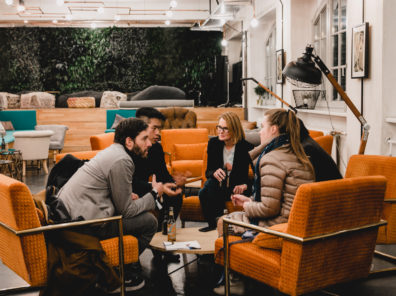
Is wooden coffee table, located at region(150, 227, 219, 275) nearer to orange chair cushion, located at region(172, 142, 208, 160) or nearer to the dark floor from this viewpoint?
the dark floor

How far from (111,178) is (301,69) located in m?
2.14

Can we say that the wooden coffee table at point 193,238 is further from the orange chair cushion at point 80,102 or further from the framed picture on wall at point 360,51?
the orange chair cushion at point 80,102

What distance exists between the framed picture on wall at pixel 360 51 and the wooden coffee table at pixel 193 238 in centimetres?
275

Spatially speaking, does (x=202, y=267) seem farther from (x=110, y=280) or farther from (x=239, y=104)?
(x=239, y=104)

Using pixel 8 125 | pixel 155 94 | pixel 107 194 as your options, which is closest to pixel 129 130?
pixel 107 194

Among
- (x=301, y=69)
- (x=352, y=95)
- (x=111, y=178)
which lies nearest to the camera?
(x=111, y=178)

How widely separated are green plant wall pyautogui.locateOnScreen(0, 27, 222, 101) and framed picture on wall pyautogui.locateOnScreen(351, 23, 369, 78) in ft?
33.4

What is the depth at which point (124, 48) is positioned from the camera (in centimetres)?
1524

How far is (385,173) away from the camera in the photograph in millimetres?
3430

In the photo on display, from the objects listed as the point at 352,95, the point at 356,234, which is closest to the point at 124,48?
the point at 352,95

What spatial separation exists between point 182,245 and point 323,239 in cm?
115

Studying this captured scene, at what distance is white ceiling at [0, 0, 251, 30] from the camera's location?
14.2 metres

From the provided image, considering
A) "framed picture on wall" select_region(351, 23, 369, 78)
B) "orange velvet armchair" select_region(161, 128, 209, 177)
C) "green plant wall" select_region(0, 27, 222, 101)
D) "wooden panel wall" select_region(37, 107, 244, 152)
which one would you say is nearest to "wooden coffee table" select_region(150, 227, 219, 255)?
"orange velvet armchair" select_region(161, 128, 209, 177)

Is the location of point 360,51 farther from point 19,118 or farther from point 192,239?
point 19,118
